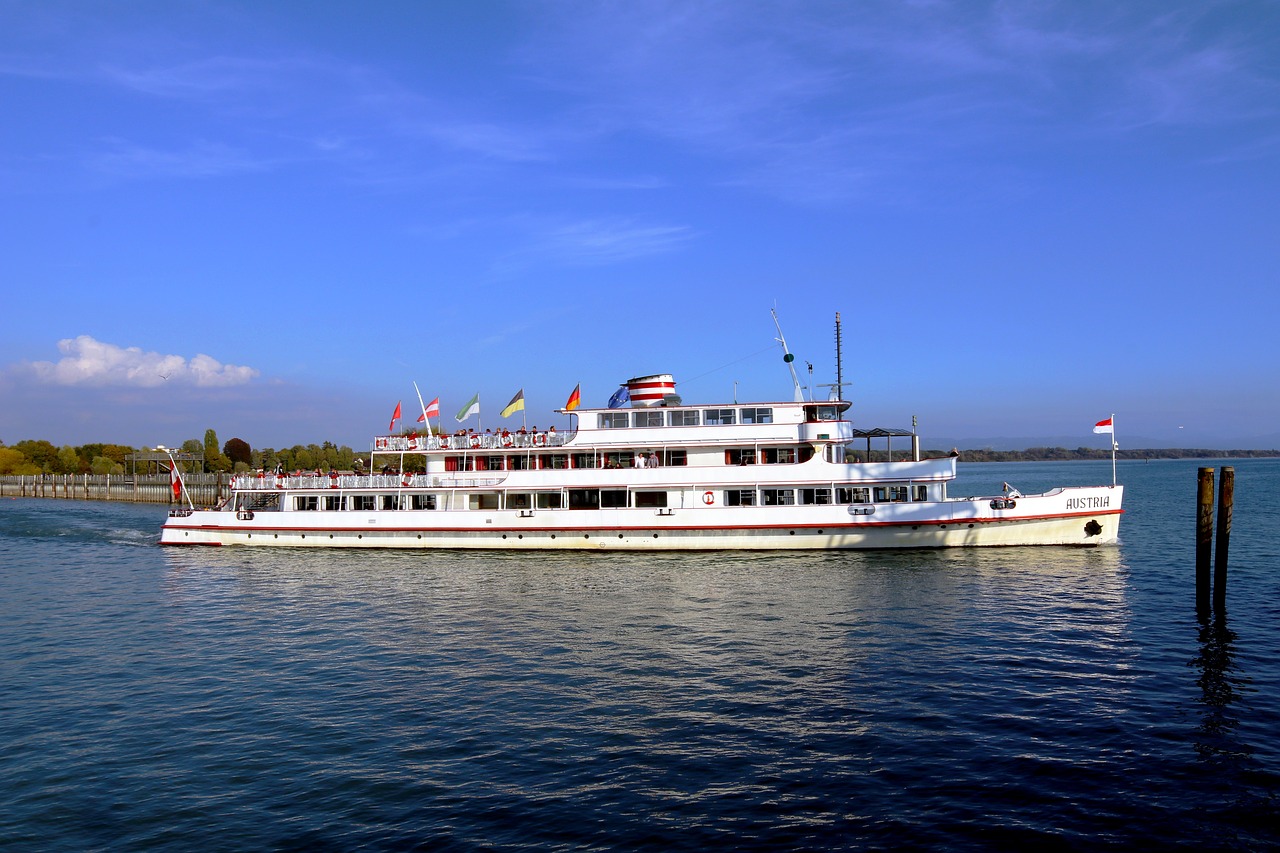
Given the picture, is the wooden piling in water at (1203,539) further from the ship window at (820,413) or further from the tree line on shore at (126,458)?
the tree line on shore at (126,458)

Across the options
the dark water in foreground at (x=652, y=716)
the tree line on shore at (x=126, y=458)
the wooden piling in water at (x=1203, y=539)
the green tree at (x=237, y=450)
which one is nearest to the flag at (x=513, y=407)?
the dark water in foreground at (x=652, y=716)

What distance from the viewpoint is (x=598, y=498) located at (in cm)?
3916

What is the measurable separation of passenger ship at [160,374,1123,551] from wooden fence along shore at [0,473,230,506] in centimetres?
5503

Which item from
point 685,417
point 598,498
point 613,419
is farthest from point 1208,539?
point 613,419

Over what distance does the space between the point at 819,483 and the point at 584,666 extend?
20.3 meters

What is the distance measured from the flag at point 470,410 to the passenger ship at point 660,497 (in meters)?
1.11

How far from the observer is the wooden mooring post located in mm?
22625

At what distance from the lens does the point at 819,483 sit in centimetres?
3678

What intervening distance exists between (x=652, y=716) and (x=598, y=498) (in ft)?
78.5

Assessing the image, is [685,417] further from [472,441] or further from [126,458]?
[126,458]

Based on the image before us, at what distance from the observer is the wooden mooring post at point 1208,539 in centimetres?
2262

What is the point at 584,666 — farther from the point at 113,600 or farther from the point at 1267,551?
the point at 1267,551

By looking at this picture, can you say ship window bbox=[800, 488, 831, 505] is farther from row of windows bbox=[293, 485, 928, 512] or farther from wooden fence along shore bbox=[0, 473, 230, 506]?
wooden fence along shore bbox=[0, 473, 230, 506]

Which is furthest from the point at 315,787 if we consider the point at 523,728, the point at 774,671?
the point at 774,671
